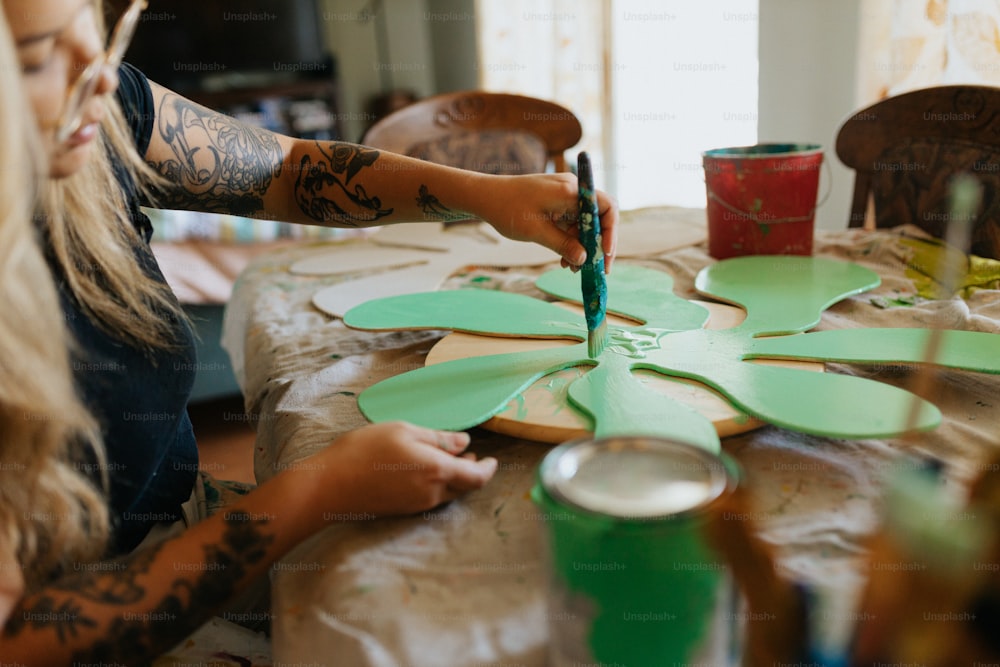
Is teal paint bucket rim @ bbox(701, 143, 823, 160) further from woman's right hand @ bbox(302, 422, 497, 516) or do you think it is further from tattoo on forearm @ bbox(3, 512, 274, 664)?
tattoo on forearm @ bbox(3, 512, 274, 664)

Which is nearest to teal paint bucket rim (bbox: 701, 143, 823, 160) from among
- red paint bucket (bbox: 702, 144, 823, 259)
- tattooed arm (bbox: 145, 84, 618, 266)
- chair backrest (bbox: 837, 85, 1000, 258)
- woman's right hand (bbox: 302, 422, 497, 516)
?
red paint bucket (bbox: 702, 144, 823, 259)

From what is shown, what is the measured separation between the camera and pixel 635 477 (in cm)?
44

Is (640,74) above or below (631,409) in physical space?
above

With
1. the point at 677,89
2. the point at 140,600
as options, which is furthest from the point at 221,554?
the point at 677,89

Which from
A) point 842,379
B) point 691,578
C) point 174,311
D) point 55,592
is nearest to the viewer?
point 691,578

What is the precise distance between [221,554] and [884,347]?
2.30ft

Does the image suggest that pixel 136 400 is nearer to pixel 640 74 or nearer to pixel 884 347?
pixel 884 347

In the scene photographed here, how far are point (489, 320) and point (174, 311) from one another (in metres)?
0.38

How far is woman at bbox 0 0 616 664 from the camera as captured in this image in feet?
1.97

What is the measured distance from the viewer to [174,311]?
2.97ft

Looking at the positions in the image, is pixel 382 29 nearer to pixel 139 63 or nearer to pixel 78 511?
pixel 139 63

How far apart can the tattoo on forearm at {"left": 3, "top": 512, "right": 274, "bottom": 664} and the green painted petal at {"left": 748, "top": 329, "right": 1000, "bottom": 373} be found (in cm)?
56

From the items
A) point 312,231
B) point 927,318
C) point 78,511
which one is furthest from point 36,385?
point 312,231

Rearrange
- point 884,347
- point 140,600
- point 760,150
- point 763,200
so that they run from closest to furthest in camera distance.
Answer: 1. point 140,600
2. point 884,347
3. point 763,200
4. point 760,150
